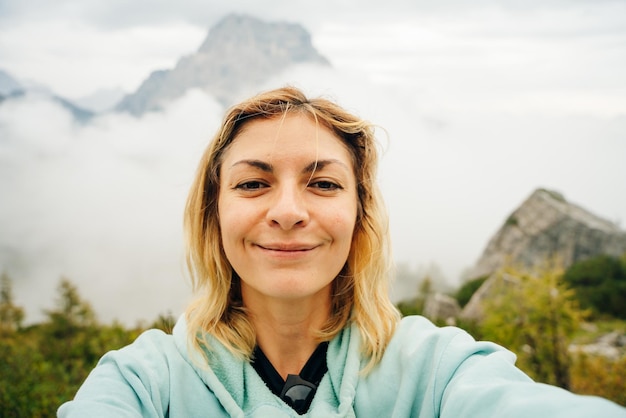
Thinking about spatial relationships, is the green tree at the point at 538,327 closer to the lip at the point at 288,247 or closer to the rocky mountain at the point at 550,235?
the lip at the point at 288,247

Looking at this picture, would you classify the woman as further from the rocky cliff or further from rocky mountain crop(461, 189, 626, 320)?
the rocky cliff

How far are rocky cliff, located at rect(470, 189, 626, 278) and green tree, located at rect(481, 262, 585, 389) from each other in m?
20.8

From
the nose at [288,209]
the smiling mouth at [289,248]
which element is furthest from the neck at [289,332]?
the nose at [288,209]

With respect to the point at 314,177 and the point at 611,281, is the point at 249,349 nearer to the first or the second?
the point at 314,177

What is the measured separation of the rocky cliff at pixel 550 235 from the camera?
1210 inches

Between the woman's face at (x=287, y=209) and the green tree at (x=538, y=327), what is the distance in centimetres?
729

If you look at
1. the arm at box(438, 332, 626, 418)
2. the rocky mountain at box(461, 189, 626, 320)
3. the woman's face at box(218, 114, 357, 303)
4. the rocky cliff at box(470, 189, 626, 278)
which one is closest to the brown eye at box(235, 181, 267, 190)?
the woman's face at box(218, 114, 357, 303)

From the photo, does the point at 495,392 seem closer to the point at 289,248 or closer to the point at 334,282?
the point at 289,248

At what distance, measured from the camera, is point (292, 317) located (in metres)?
2.27

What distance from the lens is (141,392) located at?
1.88 m

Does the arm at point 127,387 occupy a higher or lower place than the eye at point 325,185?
lower

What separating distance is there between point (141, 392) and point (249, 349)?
0.52 meters

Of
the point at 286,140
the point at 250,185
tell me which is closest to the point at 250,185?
the point at 250,185

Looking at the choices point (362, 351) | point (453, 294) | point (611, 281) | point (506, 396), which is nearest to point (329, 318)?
point (362, 351)
